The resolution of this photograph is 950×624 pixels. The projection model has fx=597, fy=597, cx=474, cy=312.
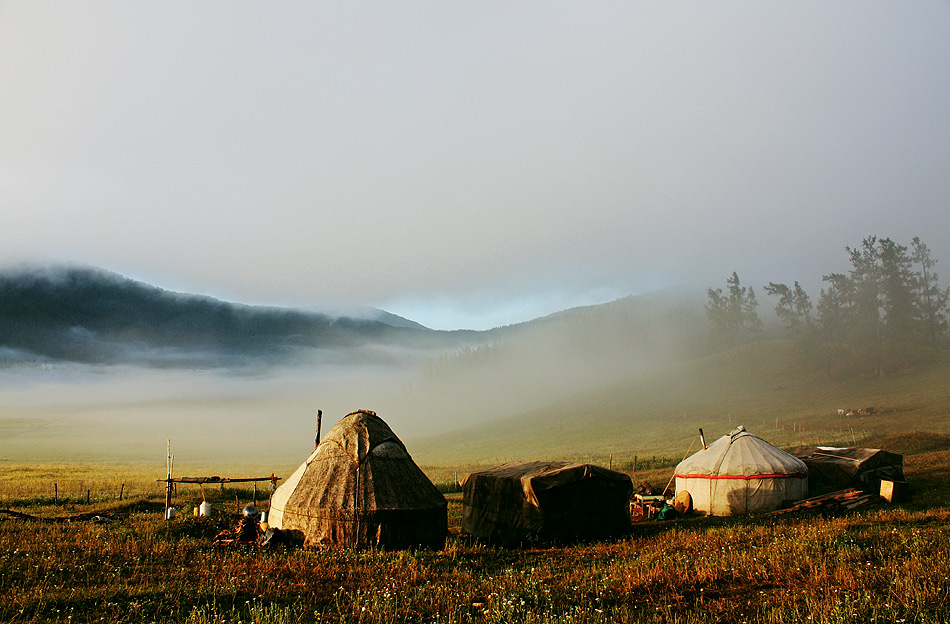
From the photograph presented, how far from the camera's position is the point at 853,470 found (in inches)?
1079

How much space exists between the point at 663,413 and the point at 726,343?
60925 millimetres

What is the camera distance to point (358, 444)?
1803 centimetres

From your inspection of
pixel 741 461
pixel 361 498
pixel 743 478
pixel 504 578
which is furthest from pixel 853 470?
pixel 361 498

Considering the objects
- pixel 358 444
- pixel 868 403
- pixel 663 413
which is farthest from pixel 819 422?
pixel 358 444

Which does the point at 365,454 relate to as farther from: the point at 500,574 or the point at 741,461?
the point at 741,461

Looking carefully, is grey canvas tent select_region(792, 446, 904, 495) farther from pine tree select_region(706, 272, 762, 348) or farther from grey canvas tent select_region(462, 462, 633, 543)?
pine tree select_region(706, 272, 762, 348)

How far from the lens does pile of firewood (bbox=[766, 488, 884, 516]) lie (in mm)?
22375

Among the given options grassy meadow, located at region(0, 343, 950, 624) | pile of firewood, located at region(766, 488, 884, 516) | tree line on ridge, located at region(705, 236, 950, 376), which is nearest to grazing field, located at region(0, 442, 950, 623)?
grassy meadow, located at region(0, 343, 950, 624)

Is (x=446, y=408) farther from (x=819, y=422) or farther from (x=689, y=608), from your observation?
(x=689, y=608)

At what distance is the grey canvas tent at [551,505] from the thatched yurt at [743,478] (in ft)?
26.3

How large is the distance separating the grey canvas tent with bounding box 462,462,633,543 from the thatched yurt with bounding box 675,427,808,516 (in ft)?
26.3

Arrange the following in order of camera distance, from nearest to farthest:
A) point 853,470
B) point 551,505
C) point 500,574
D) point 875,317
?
point 500,574 → point 551,505 → point 853,470 → point 875,317

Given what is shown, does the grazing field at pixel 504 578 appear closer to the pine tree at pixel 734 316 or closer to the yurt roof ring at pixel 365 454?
the yurt roof ring at pixel 365 454

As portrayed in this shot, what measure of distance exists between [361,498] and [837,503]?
58.6 ft
